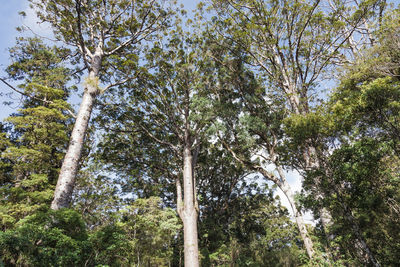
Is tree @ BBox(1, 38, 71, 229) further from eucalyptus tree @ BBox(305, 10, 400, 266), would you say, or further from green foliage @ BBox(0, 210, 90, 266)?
eucalyptus tree @ BBox(305, 10, 400, 266)

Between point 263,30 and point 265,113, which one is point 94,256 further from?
point 263,30

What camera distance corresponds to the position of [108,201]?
1203 centimetres

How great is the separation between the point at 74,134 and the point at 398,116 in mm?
9471

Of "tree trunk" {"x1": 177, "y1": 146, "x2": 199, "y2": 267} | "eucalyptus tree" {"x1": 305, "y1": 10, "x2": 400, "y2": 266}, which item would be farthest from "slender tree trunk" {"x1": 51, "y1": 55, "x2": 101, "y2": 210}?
"eucalyptus tree" {"x1": 305, "y1": 10, "x2": 400, "y2": 266}

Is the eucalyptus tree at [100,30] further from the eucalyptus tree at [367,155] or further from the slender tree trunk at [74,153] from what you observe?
the eucalyptus tree at [367,155]

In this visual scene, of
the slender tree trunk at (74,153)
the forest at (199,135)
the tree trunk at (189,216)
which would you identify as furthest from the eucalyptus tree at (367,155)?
the slender tree trunk at (74,153)

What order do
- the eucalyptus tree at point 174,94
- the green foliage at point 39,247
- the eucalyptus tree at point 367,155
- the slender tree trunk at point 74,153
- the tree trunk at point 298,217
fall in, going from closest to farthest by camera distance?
the green foliage at point 39,247 < the slender tree trunk at point 74,153 < the eucalyptus tree at point 367,155 < the tree trunk at point 298,217 < the eucalyptus tree at point 174,94

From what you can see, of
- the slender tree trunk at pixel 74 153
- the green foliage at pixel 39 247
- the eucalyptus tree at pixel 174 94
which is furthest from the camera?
the eucalyptus tree at pixel 174 94

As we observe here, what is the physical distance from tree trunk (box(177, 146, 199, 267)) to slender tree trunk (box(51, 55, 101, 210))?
14.5 feet

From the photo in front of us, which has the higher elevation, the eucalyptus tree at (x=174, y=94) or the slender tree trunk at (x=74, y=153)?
the eucalyptus tree at (x=174, y=94)

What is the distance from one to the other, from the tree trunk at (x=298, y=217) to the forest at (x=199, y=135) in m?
0.05

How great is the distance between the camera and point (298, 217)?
23.9 ft

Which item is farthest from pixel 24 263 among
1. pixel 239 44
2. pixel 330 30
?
pixel 330 30

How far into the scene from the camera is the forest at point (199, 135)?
5797 mm
